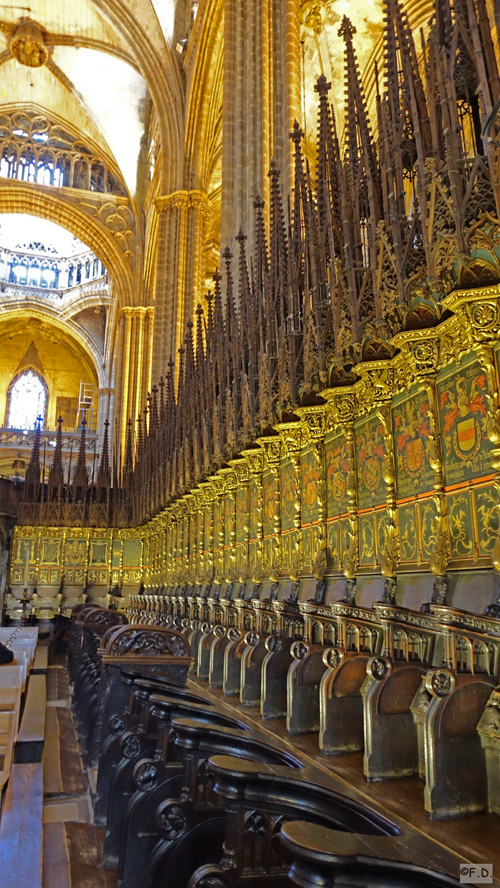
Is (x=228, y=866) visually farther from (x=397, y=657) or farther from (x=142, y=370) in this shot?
(x=142, y=370)

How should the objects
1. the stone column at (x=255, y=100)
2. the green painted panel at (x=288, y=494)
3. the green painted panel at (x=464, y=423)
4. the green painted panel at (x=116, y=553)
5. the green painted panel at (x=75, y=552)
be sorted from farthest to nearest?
1. the green painted panel at (x=116, y=553)
2. the green painted panel at (x=75, y=552)
3. the stone column at (x=255, y=100)
4. the green painted panel at (x=288, y=494)
5. the green painted panel at (x=464, y=423)

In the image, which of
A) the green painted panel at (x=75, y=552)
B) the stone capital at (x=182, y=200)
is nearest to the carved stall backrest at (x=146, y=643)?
the green painted panel at (x=75, y=552)

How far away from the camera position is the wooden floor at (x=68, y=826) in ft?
8.34

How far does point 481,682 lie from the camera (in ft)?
7.46

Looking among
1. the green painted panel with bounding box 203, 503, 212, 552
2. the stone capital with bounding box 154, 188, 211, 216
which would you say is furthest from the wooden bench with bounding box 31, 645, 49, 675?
the stone capital with bounding box 154, 188, 211, 216

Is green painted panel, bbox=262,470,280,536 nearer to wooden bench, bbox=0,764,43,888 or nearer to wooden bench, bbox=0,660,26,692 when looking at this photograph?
wooden bench, bbox=0,660,26,692

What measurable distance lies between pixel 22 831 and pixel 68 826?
854 mm

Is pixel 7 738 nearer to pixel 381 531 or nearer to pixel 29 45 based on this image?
pixel 381 531

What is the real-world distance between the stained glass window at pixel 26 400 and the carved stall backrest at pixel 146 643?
3149cm

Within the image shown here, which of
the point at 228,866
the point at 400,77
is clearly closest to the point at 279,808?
the point at 228,866

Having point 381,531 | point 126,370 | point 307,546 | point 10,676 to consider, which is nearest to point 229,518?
point 307,546

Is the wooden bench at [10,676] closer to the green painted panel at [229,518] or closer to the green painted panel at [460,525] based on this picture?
the green painted panel at [460,525]

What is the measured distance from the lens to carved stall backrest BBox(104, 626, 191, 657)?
3.52m

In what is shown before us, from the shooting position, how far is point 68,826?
3172mm
